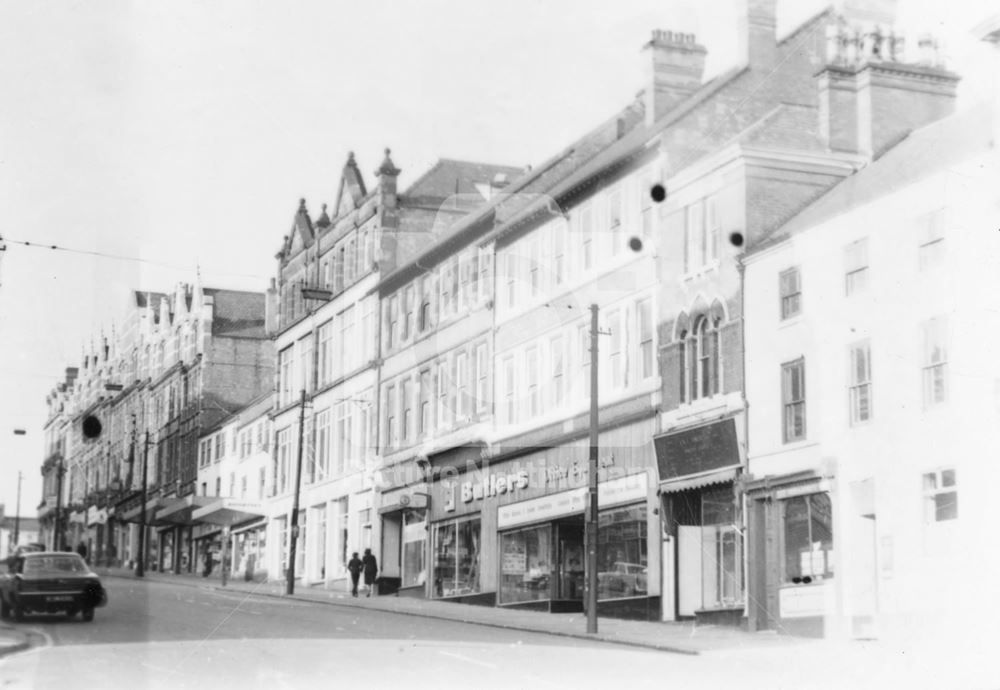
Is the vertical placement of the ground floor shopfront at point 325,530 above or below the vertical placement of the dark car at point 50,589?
above

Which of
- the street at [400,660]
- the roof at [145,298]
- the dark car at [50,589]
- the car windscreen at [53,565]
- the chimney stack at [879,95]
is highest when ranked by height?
the roof at [145,298]

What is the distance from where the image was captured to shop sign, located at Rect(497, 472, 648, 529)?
35.7 meters

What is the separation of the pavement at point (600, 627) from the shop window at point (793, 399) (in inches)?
158

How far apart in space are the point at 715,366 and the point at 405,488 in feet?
64.0

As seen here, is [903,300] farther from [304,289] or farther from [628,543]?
[304,289]

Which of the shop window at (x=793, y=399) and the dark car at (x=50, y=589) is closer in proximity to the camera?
the shop window at (x=793, y=399)

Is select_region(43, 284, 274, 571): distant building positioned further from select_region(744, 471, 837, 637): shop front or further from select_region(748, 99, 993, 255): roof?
select_region(748, 99, 993, 255): roof

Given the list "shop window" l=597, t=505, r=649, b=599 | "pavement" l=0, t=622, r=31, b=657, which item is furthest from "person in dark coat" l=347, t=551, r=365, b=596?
"pavement" l=0, t=622, r=31, b=657

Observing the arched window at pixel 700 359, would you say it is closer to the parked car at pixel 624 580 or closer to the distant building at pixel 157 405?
the parked car at pixel 624 580


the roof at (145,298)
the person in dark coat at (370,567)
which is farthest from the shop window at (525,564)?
the roof at (145,298)

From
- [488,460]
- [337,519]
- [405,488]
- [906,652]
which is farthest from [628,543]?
[337,519]

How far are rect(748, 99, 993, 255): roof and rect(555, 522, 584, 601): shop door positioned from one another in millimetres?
11483

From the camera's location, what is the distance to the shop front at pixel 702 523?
3195 centimetres

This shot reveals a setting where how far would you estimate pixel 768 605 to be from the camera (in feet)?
99.8
